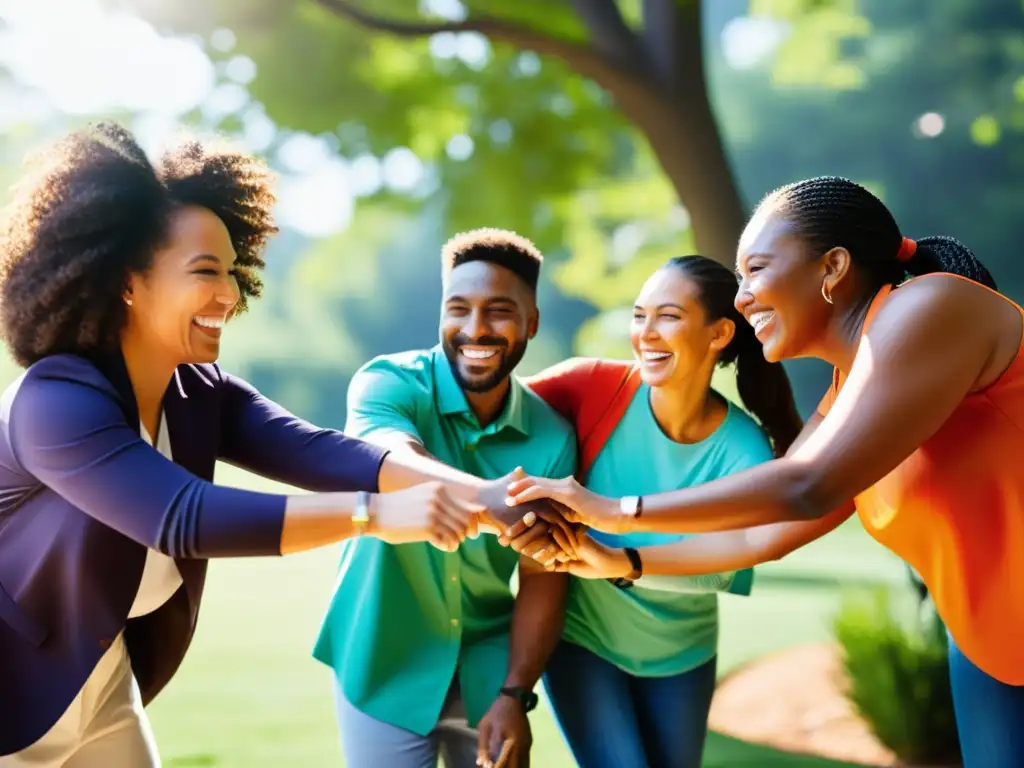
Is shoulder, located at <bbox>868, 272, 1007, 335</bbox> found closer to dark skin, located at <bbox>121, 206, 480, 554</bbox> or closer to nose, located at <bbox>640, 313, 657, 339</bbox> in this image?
nose, located at <bbox>640, 313, 657, 339</bbox>

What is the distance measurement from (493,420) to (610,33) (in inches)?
182

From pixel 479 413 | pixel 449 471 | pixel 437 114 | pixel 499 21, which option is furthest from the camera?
pixel 437 114

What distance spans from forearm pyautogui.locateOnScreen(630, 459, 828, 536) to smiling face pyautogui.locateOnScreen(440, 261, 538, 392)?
0.72 meters

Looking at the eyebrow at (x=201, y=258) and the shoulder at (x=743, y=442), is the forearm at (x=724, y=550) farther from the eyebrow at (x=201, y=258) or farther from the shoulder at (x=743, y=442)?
the eyebrow at (x=201, y=258)

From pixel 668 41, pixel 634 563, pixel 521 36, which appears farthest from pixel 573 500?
pixel 668 41

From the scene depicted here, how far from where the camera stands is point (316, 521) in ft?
7.73

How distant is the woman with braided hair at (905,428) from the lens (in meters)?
2.34

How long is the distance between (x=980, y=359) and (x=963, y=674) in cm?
77

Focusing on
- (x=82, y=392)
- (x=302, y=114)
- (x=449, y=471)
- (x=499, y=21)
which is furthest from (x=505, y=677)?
(x=302, y=114)

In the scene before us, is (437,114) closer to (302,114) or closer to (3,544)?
(302,114)

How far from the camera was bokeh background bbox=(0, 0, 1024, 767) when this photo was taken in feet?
23.0

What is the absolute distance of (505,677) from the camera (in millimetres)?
3096

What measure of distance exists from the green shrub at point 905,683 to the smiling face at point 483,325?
311cm

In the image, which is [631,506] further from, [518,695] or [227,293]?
[227,293]
